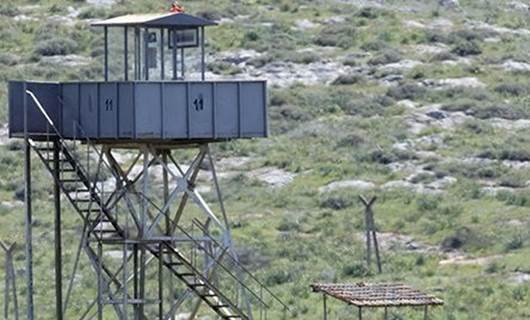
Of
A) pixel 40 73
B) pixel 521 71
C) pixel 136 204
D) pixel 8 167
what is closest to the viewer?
pixel 136 204

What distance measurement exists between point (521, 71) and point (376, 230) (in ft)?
69.3

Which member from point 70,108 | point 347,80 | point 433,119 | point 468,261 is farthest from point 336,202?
point 70,108

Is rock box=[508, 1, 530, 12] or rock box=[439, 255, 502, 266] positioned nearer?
rock box=[439, 255, 502, 266]

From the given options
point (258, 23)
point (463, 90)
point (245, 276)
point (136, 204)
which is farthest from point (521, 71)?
point (136, 204)

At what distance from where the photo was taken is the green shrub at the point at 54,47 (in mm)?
80062

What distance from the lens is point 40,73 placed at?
3031 inches

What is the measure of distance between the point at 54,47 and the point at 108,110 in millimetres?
40055

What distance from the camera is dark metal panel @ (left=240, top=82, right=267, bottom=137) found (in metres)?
41.0

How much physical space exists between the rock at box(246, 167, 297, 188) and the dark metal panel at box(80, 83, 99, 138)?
89.9ft

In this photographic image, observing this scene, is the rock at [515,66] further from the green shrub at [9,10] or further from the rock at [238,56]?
the green shrub at [9,10]

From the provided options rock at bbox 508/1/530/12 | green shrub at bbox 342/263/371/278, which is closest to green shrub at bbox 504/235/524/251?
green shrub at bbox 342/263/371/278

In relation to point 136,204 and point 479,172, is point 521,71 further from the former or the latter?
point 136,204

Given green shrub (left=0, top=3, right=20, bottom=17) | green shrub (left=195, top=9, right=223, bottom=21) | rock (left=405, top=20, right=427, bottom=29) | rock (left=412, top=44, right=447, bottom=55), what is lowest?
rock (left=412, top=44, right=447, bottom=55)

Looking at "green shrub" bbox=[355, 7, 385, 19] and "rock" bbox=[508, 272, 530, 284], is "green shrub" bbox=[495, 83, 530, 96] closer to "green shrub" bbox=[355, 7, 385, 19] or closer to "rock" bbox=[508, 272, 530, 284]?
"green shrub" bbox=[355, 7, 385, 19]
